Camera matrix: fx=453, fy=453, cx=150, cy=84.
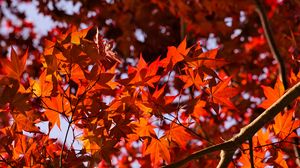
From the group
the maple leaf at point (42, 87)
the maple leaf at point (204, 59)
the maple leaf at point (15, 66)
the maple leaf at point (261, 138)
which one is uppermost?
the maple leaf at point (15, 66)

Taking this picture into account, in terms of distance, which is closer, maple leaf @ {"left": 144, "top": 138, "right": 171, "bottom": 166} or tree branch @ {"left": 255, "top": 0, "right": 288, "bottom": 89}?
maple leaf @ {"left": 144, "top": 138, "right": 171, "bottom": 166}

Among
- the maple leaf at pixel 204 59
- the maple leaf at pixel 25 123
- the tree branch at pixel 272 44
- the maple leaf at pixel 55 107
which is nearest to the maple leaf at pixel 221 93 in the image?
the maple leaf at pixel 204 59

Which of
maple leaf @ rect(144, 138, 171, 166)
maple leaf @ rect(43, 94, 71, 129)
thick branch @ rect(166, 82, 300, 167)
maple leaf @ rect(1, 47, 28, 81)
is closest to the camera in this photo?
maple leaf @ rect(1, 47, 28, 81)

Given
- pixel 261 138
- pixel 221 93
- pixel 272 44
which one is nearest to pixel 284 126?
pixel 261 138

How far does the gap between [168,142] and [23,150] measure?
23.8 inches

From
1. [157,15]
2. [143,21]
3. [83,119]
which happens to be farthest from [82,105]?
[157,15]

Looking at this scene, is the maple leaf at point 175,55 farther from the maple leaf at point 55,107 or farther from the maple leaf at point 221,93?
the maple leaf at point 55,107

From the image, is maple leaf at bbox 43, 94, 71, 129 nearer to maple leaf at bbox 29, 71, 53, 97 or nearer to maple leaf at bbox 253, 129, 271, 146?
maple leaf at bbox 29, 71, 53, 97

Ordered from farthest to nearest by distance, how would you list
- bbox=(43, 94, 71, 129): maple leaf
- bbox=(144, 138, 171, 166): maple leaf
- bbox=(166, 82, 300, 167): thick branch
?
bbox=(144, 138, 171, 166): maple leaf, bbox=(43, 94, 71, 129): maple leaf, bbox=(166, 82, 300, 167): thick branch

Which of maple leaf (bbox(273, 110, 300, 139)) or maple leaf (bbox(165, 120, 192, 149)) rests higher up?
maple leaf (bbox(165, 120, 192, 149))

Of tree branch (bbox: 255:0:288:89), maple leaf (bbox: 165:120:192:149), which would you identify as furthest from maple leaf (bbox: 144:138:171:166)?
tree branch (bbox: 255:0:288:89)

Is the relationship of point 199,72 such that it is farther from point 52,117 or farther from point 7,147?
point 7,147

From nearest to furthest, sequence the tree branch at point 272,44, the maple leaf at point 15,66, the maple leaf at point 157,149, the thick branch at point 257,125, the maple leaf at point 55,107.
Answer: the maple leaf at point 15,66 < the thick branch at point 257,125 < the maple leaf at point 55,107 < the maple leaf at point 157,149 < the tree branch at point 272,44

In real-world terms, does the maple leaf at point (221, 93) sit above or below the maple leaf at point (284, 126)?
above
